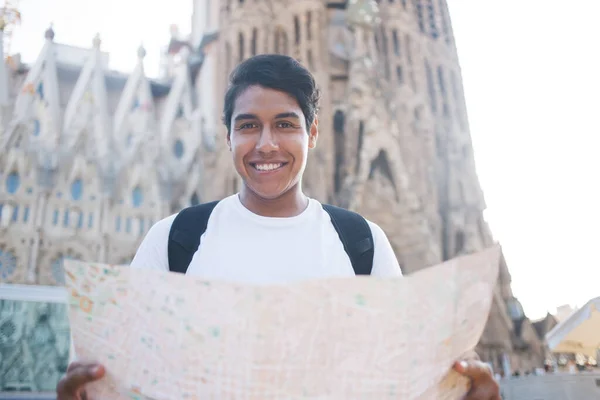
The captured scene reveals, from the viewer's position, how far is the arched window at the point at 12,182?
19281mm

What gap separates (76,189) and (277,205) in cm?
2007

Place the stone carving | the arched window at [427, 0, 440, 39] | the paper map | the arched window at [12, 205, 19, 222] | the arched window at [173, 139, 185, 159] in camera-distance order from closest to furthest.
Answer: the paper map → the stone carving → the arched window at [12, 205, 19, 222] → the arched window at [173, 139, 185, 159] → the arched window at [427, 0, 440, 39]

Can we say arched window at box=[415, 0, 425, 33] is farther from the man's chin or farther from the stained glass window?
the man's chin

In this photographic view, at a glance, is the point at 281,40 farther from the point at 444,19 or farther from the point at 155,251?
the point at 155,251

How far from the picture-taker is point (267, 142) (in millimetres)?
1685

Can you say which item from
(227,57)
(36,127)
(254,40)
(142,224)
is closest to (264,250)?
(142,224)

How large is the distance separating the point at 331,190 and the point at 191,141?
7043 mm

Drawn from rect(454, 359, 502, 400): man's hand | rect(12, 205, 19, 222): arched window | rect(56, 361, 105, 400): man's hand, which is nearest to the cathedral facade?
rect(12, 205, 19, 222): arched window

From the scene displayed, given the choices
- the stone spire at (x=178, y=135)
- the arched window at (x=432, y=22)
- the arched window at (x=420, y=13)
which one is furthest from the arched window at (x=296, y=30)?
the arched window at (x=432, y=22)

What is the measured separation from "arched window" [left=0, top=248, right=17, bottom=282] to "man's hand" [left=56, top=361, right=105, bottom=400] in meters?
18.9

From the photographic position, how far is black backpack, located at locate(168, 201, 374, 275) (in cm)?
169

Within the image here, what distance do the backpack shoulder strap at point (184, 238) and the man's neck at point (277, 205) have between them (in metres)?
0.16

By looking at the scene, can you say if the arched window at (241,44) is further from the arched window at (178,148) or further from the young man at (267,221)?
the young man at (267,221)

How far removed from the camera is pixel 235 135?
1747 mm
